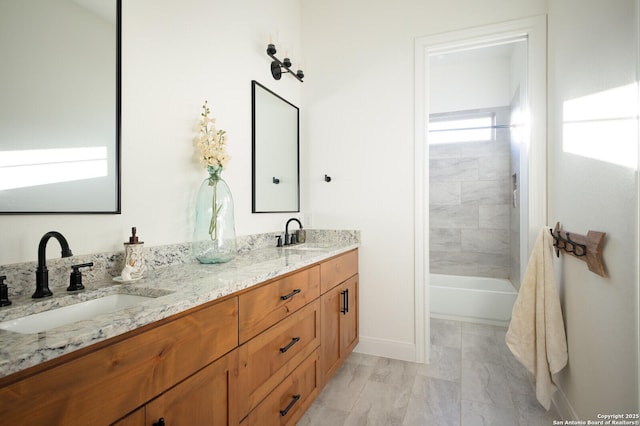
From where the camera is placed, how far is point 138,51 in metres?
1.36

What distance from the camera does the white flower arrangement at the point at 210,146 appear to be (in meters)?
1.54

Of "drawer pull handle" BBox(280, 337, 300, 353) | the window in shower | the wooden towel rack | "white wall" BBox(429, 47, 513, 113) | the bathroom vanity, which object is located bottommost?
"drawer pull handle" BBox(280, 337, 300, 353)

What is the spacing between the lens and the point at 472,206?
3.98m

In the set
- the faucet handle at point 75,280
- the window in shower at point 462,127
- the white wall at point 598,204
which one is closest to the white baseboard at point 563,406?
the white wall at point 598,204

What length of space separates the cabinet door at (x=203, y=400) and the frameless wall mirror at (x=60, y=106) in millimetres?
730

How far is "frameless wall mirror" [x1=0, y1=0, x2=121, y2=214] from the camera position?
97 cm

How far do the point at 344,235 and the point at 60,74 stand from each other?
1979 mm

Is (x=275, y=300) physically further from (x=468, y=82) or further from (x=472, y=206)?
(x=468, y=82)

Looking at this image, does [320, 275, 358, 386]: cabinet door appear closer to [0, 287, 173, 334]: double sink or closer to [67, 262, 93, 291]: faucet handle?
[0, 287, 173, 334]: double sink

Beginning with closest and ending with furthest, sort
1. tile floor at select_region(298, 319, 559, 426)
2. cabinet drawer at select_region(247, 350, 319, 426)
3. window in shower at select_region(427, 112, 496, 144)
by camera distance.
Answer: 1. cabinet drawer at select_region(247, 350, 319, 426)
2. tile floor at select_region(298, 319, 559, 426)
3. window in shower at select_region(427, 112, 496, 144)

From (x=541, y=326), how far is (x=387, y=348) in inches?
42.1

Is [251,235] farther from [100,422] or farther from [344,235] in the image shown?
[100,422]

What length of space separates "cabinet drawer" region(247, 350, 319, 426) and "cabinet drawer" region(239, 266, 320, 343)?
308 mm

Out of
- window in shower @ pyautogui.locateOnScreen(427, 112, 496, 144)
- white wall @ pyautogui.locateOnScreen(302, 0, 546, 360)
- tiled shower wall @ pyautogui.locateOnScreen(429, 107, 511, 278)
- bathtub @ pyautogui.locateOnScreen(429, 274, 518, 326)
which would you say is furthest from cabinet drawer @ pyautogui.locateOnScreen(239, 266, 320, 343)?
window in shower @ pyautogui.locateOnScreen(427, 112, 496, 144)
